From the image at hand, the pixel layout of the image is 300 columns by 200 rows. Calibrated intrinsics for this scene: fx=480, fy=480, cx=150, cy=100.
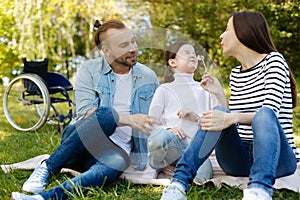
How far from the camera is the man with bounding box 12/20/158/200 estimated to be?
2.22 meters

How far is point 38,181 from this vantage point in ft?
7.41

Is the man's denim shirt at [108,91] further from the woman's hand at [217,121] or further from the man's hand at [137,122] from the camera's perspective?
the woman's hand at [217,121]

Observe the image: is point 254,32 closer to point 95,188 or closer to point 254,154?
point 254,154

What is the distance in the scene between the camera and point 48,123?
169 inches

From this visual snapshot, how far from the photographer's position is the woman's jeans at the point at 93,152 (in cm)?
218

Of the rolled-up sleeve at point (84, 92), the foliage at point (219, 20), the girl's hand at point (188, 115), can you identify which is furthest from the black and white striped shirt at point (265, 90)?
the foliage at point (219, 20)

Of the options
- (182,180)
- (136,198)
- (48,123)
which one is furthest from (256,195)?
(48,123)

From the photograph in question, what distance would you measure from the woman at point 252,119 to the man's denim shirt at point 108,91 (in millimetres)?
468

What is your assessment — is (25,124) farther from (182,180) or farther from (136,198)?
(182,180)

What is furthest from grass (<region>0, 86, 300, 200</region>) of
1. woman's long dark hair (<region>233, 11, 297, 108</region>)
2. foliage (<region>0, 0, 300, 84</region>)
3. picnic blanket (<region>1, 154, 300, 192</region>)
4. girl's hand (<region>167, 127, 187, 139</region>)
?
foliage (<region>0, 0, 300, 84</region>)

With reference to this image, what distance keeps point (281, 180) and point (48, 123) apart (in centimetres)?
263

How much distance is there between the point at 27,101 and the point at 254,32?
96.8 inches

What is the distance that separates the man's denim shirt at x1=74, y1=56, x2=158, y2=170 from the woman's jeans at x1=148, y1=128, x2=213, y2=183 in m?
0.10

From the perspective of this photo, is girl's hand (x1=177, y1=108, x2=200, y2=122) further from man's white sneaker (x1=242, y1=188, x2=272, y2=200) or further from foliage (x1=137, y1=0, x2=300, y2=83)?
foliage (x1=137, y1=0, x2=300, y2=83)
